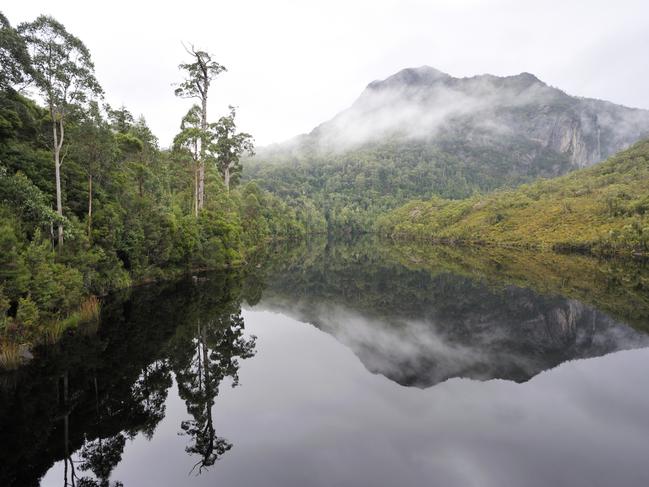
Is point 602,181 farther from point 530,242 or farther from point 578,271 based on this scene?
point 578,271

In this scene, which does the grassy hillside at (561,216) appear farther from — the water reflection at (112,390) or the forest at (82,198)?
the water reflection at (112,390)

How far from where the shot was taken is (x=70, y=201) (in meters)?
23.0

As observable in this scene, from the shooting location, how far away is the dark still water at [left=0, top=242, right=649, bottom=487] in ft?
31.4

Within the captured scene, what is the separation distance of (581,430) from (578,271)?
146ft

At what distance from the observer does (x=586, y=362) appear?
18.4 metres

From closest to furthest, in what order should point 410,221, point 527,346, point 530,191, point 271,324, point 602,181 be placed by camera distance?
point 527,346 → point 271,324 → point 602,181 → point 530,191 → point 410,221

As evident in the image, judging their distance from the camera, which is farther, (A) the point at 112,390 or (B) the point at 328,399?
(B) the point at 328,399

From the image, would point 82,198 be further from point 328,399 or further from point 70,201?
point 328,399

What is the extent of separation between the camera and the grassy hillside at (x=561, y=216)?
7369 centimetres

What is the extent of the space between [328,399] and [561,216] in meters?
98.5

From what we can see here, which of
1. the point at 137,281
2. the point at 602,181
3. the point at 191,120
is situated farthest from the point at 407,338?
the point at 602,181

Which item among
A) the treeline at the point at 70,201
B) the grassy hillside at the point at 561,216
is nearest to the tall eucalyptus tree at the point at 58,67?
the treeline at the point at 70,201

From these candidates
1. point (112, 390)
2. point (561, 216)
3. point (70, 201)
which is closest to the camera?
point (112, 390)

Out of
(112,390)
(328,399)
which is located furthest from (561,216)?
(112,390)
